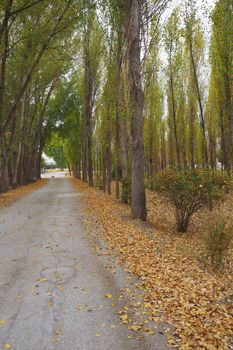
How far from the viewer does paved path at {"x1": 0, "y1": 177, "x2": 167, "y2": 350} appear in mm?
3816

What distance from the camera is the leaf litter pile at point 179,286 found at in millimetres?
3982

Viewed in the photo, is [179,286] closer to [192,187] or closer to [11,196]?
[192,187]

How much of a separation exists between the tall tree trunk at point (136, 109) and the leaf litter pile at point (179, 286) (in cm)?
202

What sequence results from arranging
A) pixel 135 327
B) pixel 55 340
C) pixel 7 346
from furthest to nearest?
pixel 135 327 < pixel 55 340 < pixel 7 346

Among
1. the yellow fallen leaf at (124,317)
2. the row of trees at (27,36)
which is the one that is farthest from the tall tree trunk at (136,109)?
the yellow fallen leaf at (124,317)

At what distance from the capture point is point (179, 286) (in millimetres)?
5410

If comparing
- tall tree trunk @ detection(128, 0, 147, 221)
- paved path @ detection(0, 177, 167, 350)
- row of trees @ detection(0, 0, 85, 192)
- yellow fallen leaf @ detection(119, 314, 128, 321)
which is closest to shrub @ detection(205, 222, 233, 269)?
paved path @ detection(0, 177, 167, 350)

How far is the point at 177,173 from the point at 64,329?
7591 millimetres

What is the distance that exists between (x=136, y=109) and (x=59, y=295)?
752cm

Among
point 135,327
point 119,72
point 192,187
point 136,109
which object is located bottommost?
point 135,327

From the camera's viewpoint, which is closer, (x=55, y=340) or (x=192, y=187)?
(x=55, y=340)

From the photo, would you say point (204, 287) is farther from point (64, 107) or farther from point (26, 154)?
point (64, 107)

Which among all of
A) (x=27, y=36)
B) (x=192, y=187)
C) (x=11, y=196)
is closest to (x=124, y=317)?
(x=192, y=187)

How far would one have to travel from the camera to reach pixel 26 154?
33125mm
